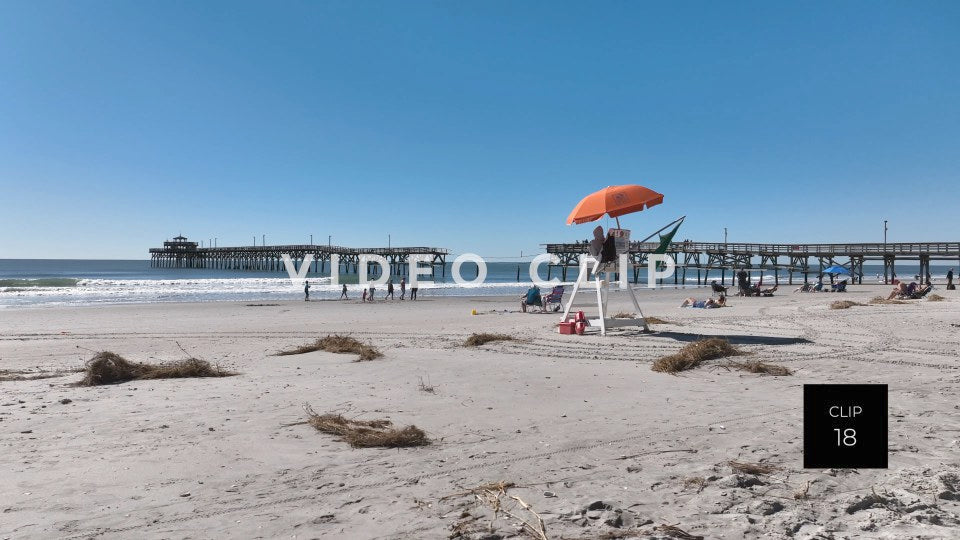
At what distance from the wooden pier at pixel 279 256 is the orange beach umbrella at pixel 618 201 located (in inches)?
2186

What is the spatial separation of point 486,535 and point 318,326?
44.4 feet

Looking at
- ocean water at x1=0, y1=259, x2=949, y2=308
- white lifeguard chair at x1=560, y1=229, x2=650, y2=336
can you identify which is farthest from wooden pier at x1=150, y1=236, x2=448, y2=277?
white lifeguard chair at x1=560, y1=229, x2=650, y2=336

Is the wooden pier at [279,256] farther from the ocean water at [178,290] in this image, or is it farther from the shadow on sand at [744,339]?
the shadow on sand at [744,339]

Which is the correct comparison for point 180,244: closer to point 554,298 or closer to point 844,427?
point 554,298

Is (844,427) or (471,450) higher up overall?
(844,427)

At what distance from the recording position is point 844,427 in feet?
7.14

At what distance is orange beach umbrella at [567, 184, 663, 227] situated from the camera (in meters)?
10.5

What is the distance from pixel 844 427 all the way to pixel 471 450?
2.56 meters

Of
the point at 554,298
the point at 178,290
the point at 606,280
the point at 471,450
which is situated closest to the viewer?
the point at 471,450

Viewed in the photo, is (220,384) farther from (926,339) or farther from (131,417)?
(926,339)

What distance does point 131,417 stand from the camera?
5.20 meters

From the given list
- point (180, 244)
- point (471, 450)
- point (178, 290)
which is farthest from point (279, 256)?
point (471, 450)

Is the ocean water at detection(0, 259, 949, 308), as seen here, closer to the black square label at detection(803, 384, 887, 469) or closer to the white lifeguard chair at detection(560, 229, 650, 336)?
the white lifeguard chair at detection(560, 229, 650, 336)

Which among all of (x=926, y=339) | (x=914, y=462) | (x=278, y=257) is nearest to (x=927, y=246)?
(x=926, y=339)
